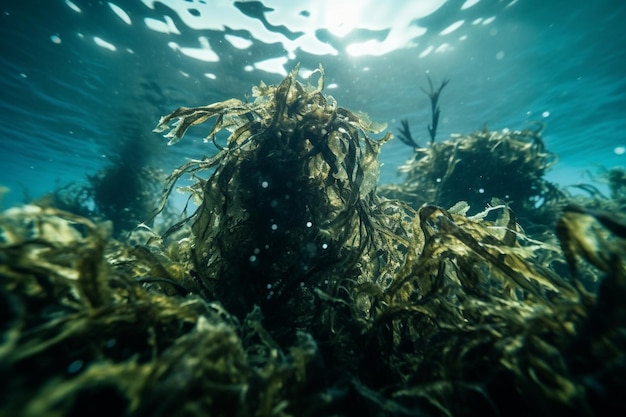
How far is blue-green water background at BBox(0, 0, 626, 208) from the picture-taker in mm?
10188

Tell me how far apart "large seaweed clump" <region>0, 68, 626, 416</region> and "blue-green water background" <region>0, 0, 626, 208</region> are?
16.2ft

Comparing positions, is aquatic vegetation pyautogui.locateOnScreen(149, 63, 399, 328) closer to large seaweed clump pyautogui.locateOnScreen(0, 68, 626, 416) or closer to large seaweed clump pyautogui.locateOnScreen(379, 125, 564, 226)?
large seaweed clump pyautogui.locateOnScreen(0, 68, 626, 416)

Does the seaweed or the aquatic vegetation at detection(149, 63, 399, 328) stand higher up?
the seaweed

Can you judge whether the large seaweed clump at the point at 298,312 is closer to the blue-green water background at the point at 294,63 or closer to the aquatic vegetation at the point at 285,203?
the aquatic vegetation at the point at 285,203

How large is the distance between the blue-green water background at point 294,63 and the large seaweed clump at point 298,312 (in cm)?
494

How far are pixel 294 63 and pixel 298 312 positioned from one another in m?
13.1

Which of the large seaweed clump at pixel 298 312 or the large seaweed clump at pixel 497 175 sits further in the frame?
the large seaweed clump at pixel 497 175

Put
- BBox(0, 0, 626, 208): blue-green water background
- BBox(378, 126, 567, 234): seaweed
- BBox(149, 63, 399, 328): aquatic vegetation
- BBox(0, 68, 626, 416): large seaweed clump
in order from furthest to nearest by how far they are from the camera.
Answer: BBox(0, 0, 626, 208): blue-green water background, BBox(378, 126, 567, 234): seaweed, BBox(149, 63, 399, 328): aquatic vegetation, BBox(0, 68, 626, 416): large seaweed clump

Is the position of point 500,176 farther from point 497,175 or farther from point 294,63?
point 294,63

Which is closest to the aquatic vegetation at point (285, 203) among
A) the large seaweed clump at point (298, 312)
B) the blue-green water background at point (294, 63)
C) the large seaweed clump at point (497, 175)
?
the large seaweed clump at point (298, 312)

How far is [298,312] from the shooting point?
4.78 ft

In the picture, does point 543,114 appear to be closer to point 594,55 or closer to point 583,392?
point 594,55

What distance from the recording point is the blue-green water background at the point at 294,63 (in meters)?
10.2

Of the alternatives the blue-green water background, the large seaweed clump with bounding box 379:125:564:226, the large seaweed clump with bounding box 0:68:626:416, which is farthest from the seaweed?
the large seaweed clump with bounding box 0:68:626:416
